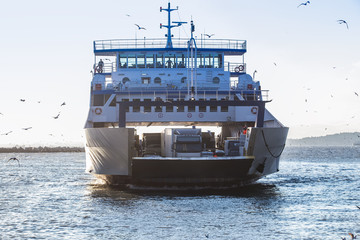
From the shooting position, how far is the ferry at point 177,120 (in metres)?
29.2

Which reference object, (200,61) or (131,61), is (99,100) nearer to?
(131,61)

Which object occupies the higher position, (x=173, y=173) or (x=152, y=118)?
(x=152, y=118)

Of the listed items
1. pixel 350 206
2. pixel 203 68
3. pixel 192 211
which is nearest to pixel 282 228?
pixel 192 211

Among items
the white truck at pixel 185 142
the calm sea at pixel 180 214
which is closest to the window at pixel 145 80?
the white truck at pixel 185 142

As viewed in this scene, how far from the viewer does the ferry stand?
29219 millimetres

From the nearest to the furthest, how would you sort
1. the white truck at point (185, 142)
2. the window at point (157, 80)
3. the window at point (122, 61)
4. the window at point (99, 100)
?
1. the white truck at point (185, 142)
2. the window at point (99, 100)
3. the window at point (157, 80)
4. the window at point (122, 61)

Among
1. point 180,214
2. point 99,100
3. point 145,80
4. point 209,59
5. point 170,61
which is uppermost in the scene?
point 209,59

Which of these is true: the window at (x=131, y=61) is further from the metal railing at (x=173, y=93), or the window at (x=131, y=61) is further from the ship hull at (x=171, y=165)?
the ship hull at (x=171, y=165)

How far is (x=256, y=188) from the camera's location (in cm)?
3381

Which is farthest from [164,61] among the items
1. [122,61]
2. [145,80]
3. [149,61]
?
[122,61]

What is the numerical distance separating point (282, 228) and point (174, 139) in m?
12.1

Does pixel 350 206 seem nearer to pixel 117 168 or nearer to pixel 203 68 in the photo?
pixel 117 168

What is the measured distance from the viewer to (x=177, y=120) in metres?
36.8

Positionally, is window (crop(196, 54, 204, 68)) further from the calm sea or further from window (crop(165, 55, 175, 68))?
the calm sea
